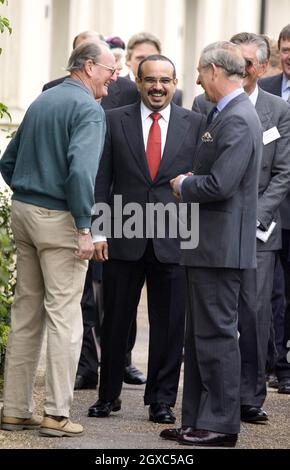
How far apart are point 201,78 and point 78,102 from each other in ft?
2.22

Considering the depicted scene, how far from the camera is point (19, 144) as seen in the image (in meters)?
9.05

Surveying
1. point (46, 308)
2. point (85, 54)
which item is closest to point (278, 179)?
point (85, 54)

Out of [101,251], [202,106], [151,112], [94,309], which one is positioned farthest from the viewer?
[94,309]

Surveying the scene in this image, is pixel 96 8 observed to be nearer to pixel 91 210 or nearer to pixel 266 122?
pixel 266 122

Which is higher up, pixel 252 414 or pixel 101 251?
pixel 101 251

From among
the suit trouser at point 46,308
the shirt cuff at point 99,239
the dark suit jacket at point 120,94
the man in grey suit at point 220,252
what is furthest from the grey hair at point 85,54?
the dark suit jacket at point 120,94

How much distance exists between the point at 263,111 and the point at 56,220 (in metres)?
1.81

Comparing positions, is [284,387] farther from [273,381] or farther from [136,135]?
[136,135]

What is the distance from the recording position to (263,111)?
396 inches

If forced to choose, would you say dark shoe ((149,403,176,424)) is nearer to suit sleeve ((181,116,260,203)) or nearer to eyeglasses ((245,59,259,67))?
suit sleeve ((181,116,260,203))

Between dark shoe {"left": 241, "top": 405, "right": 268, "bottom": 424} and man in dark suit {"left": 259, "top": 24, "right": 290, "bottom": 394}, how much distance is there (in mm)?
1243

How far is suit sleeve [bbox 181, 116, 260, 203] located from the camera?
8.68 meters

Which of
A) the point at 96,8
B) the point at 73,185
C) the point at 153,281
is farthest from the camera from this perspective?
the point at 96,8

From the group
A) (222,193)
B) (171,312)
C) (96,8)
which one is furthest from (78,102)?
(96,8)
